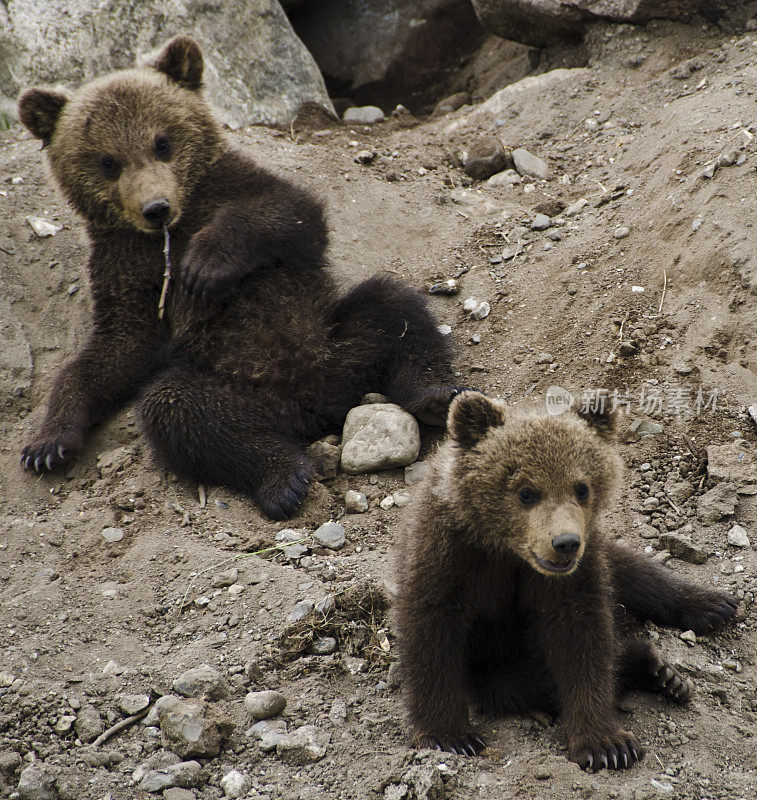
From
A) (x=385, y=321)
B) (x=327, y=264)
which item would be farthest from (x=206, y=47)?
(x=385, y=321)

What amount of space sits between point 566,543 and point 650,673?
3.17 ft

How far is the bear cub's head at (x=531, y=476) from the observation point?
3498mm

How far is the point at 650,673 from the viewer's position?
3879 mm

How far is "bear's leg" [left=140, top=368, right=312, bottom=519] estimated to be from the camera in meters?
5.60

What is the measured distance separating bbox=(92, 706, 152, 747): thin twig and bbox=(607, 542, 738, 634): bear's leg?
86.8 inches

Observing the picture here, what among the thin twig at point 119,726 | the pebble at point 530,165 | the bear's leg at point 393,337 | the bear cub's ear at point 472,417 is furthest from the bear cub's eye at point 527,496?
the pebble at point 530,165

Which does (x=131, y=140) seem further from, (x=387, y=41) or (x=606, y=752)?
(x=387, y=41)

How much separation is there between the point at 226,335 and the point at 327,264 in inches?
36.1

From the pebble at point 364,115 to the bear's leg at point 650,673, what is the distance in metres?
6.92

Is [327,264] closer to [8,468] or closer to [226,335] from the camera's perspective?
[226,335]

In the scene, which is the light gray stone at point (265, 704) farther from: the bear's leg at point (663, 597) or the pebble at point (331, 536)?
the bear's leg at point (663, 597)

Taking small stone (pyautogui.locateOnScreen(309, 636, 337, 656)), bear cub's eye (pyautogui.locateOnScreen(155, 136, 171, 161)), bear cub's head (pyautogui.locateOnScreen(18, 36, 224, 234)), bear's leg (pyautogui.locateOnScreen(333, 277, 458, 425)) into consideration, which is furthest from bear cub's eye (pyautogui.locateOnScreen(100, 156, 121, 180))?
small stone (pyautogui.locateOnScreen(309, 636, 337, 656))

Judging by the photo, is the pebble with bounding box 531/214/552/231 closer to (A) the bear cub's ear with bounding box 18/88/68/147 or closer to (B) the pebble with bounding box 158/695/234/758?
(A) the bear cub's ear with bounding box 18/88/68/147

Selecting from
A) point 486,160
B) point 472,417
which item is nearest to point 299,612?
point 472,417
